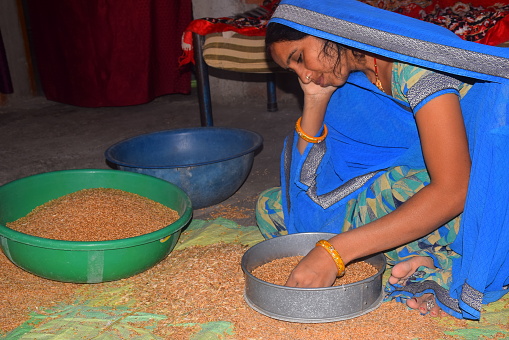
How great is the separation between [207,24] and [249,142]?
0.99 metres

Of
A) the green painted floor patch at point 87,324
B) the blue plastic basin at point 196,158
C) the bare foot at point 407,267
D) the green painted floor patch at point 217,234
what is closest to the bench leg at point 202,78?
the blue plastic basin at point 196,158

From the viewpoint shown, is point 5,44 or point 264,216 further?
point 5,44

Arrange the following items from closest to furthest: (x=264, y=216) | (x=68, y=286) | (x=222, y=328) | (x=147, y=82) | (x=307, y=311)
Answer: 1. (x=307, y=311)
2. (x=222, y=328)
3. (x=68, y=286)
4. (x=264, y=216)
5. (x=147, y=82)

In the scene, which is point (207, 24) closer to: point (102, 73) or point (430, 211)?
point (102, 73)

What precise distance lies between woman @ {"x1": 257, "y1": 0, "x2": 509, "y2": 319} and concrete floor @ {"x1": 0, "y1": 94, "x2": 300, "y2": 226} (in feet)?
2.81

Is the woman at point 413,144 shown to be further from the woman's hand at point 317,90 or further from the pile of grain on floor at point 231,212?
the pile of grain on floor at point 231,212

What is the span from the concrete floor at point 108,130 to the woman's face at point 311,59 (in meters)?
1.03

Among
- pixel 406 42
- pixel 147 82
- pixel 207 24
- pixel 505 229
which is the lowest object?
pixel 147 82

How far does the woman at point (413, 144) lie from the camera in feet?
4.83

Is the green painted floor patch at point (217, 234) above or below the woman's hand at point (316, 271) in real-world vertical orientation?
below

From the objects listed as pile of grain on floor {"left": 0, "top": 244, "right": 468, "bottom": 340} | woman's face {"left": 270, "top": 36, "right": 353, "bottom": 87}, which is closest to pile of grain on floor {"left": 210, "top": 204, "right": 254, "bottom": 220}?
pile of grain on floor {"left": 0, "top": 244, "right": 468, "bottom": 340}

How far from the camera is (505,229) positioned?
1573 millimetres

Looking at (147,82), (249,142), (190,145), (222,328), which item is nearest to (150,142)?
(190,145)

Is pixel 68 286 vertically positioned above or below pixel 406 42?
below
